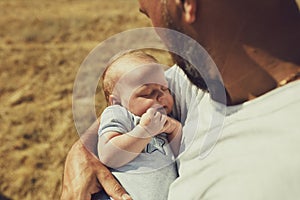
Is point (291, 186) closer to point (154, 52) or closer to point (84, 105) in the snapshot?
point (84, 105)

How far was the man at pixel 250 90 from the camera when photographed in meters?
0.81

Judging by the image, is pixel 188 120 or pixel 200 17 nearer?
pixel 200 17

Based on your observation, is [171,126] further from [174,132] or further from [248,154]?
[248,154]

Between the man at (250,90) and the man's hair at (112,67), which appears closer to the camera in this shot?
the man at (250,90)

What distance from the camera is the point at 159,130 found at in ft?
3.51

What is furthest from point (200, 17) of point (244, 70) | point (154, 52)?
point (154, 52)

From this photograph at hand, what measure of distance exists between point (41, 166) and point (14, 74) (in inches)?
35.5

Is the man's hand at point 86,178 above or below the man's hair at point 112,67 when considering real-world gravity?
below

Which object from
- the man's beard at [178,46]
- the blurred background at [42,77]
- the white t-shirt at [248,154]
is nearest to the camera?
the white t-shirt at [248,154]

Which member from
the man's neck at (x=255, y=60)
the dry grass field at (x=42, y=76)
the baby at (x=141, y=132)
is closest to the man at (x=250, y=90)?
the man's neck at (x=255, y=60)

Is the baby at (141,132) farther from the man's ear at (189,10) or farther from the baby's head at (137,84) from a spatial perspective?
the man's ear at (189,10)

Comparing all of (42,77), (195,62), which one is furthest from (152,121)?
(42,77)

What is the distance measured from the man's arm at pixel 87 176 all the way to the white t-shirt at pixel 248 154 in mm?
154

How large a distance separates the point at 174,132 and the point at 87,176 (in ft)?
0.77
